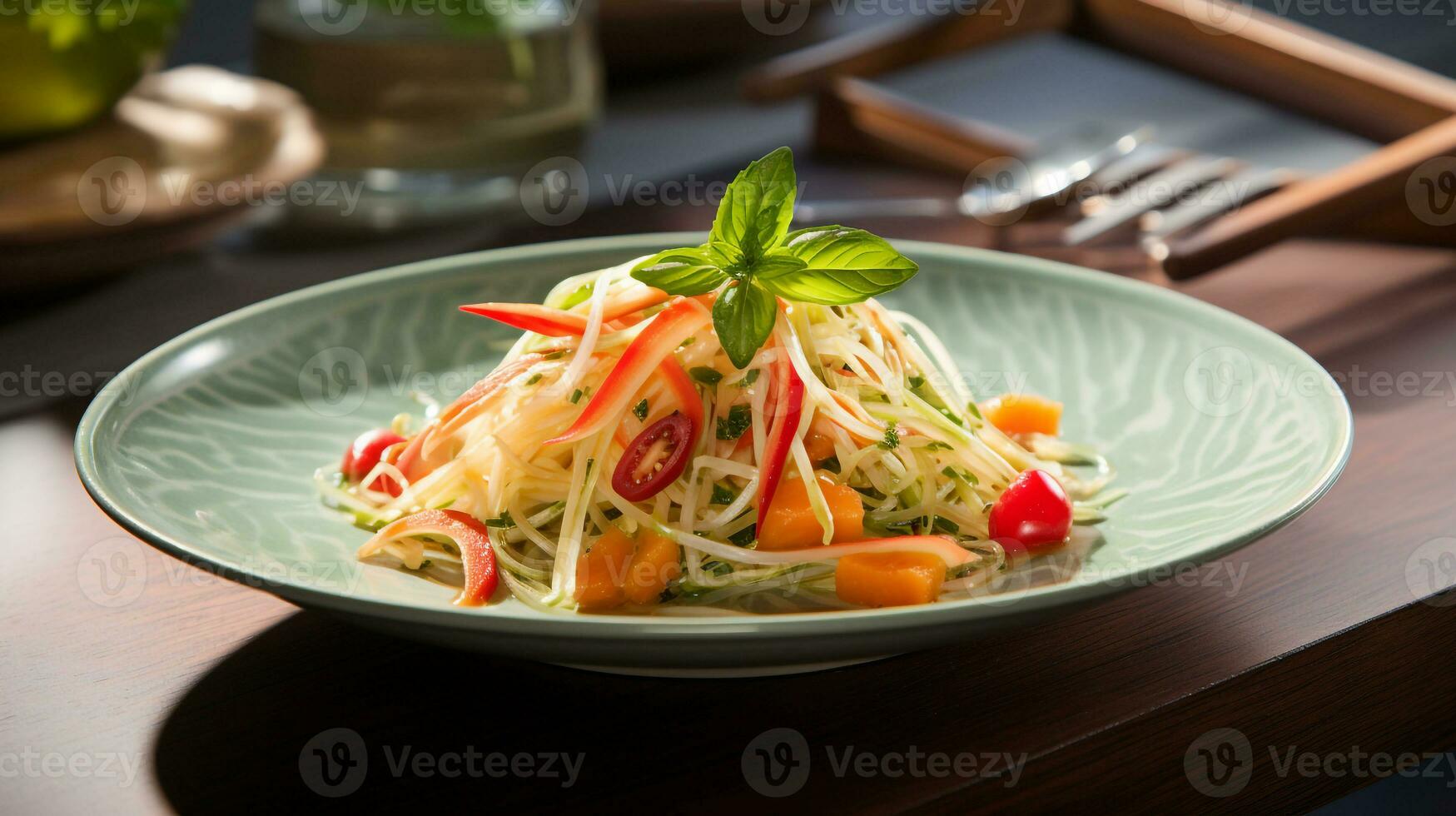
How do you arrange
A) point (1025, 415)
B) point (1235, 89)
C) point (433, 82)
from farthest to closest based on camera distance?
1. point (1235, 89)
2. point (433, 82)
3. point (1025, 415)

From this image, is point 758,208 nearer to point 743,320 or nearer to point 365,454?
point 743,320

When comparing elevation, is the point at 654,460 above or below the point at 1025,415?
above

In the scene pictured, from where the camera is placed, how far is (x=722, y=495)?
154 cm

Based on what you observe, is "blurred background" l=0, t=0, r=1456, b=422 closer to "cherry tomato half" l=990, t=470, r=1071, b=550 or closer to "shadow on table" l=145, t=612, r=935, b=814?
"shadow on table" l=145, t=612, r=935, b=814

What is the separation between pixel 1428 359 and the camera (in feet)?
7.21

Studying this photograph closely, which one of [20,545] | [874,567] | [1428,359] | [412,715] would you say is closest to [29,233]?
[20,545]

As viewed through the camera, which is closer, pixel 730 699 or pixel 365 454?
pixel 730 699

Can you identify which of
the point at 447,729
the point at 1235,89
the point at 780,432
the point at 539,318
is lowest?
the point at 1235,89

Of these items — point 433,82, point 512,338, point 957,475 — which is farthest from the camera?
point 433,82

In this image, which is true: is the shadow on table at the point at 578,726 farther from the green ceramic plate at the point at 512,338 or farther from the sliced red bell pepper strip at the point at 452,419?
the sliced red bell pepper strip at the point at 452,419

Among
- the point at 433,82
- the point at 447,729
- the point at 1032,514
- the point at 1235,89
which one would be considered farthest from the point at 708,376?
the point at 1235,89

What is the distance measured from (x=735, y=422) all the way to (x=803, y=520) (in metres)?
0.17

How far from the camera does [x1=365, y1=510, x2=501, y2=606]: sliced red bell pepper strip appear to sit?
4.55ft

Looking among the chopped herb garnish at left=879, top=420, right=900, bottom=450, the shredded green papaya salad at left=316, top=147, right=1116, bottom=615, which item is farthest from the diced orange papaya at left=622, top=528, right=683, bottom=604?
the chopped herb garnish at left=879, top=420, right=900, bottom=450
